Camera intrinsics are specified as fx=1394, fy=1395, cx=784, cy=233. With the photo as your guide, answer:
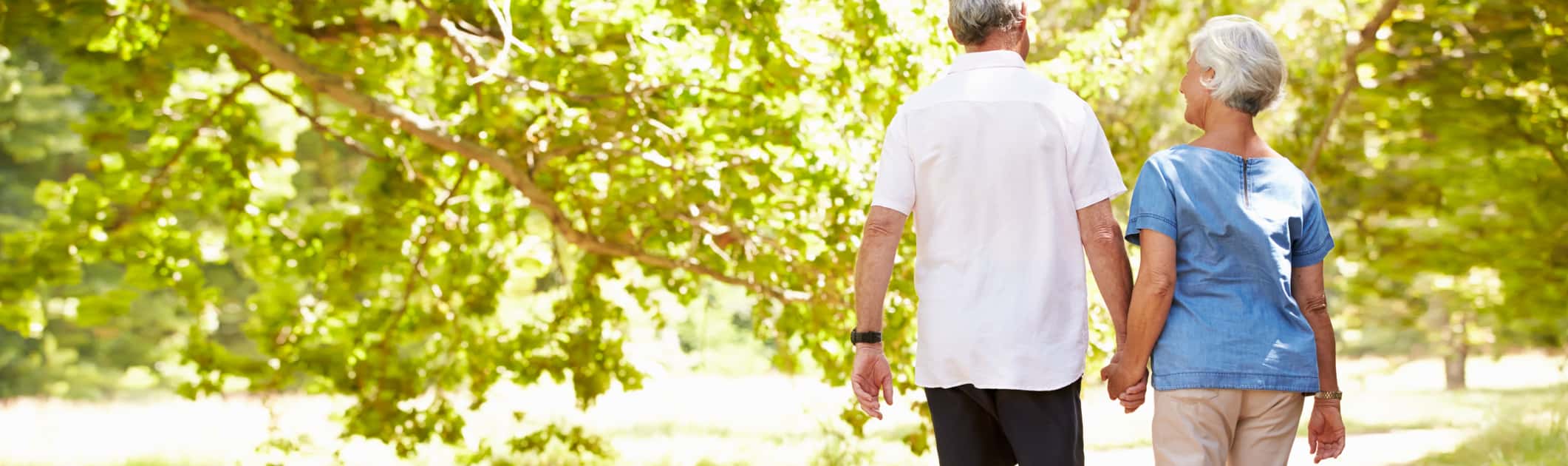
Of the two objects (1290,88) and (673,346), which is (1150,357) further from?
(673,346)

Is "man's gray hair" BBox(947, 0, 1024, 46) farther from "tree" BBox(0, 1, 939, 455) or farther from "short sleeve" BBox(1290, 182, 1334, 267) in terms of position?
"tree" BBox(0, 1, 939, 455)

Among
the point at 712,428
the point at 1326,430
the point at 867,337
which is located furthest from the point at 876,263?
the point at 712,428

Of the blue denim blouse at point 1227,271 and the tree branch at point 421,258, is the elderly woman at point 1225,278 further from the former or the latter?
the tree branch at point 421,258

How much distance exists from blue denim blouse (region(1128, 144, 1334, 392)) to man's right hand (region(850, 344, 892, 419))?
593 millimetres

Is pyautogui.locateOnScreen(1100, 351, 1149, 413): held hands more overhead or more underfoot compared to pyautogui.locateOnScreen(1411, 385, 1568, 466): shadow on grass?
more overhead

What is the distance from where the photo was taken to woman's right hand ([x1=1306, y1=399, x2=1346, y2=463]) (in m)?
3.09

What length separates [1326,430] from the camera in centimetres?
314

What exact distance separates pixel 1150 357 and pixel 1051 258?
31cm

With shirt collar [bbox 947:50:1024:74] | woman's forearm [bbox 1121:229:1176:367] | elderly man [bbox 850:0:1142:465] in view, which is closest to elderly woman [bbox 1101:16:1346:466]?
woman's forearm [bbox 1121:229:1176:367]

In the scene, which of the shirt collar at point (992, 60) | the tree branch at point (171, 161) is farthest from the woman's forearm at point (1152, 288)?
the tree branch at point (171, 161)

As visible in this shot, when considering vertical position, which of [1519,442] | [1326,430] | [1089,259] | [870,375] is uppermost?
[1089,259]

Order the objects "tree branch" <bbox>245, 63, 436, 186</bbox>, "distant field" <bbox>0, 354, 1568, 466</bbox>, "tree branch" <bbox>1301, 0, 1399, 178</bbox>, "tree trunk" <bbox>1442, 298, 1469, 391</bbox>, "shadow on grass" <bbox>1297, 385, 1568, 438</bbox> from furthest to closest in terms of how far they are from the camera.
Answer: "tree trunk" <bbox>1442, 298, 1469, 391</bbox>
"shadow on grass" <bbox>1297, 385, 1568, 438</bbox>
"distant field" <bbox>0, 354, 1568, 466</bbox>
"tree branch" <bbox>1301, 0, 1399, 178</bbox>
"tree branch" <bbox>245, 63, 436, 186</bbox>

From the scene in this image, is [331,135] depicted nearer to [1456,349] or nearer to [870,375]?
[870,375]

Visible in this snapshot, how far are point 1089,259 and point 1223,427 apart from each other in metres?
0.43
